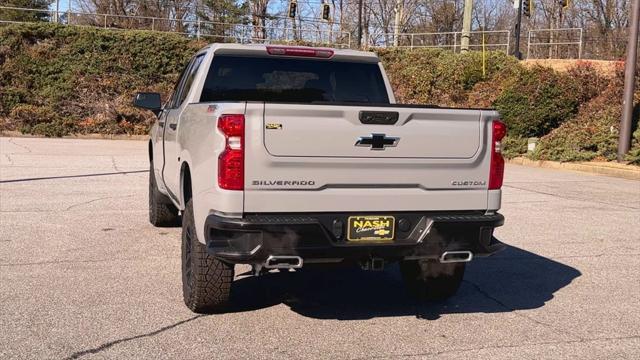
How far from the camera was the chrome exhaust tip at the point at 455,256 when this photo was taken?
4750 millimetres

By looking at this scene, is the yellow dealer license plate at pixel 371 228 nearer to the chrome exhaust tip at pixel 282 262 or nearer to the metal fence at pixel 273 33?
the chrome exhaust tip at pixel 282 262

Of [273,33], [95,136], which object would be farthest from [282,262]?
[273,33]

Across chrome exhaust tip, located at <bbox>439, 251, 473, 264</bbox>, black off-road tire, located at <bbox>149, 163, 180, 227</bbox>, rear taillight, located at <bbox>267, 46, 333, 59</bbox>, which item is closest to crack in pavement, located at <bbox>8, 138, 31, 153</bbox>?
black off-road tire, located at <bbox>149, 163, 180, 227</bbox>

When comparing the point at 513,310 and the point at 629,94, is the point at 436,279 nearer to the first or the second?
the point at 513,310

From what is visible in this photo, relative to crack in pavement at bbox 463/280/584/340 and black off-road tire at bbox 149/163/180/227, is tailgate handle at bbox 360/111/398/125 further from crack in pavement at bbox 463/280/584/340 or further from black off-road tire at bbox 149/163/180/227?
black off-road tire at bbox 149/163/180/227

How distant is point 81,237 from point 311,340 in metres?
4.18

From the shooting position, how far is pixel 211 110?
183 inches

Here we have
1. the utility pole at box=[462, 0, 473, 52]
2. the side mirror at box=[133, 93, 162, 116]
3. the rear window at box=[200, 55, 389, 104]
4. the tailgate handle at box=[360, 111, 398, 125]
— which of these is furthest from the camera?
the utility pole at box=[462, 0, 473, 52]

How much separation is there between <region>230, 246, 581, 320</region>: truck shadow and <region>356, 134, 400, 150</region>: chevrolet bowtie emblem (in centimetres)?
143

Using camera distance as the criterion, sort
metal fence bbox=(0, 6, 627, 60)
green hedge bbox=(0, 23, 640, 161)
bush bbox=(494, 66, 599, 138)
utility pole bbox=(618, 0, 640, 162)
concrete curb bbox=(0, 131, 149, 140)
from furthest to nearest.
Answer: metal fence bbox=(0, 6, 627, 60)
concrete curb bbox=(0, 131, 149, 140)
green hedge bbox=(0, 23, 640, 161)
bush bbox=(494, 66, 599, 138)
utility pole bbox=(618, 0, 640, 162)

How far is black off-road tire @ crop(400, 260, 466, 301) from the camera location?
220 inches

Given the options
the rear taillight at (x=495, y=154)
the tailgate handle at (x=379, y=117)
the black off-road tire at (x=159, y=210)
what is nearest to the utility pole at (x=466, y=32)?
the black off-road tire at (x=159, y=210)

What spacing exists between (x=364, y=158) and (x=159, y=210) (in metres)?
4.51

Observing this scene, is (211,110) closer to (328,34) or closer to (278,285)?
(278,285)
